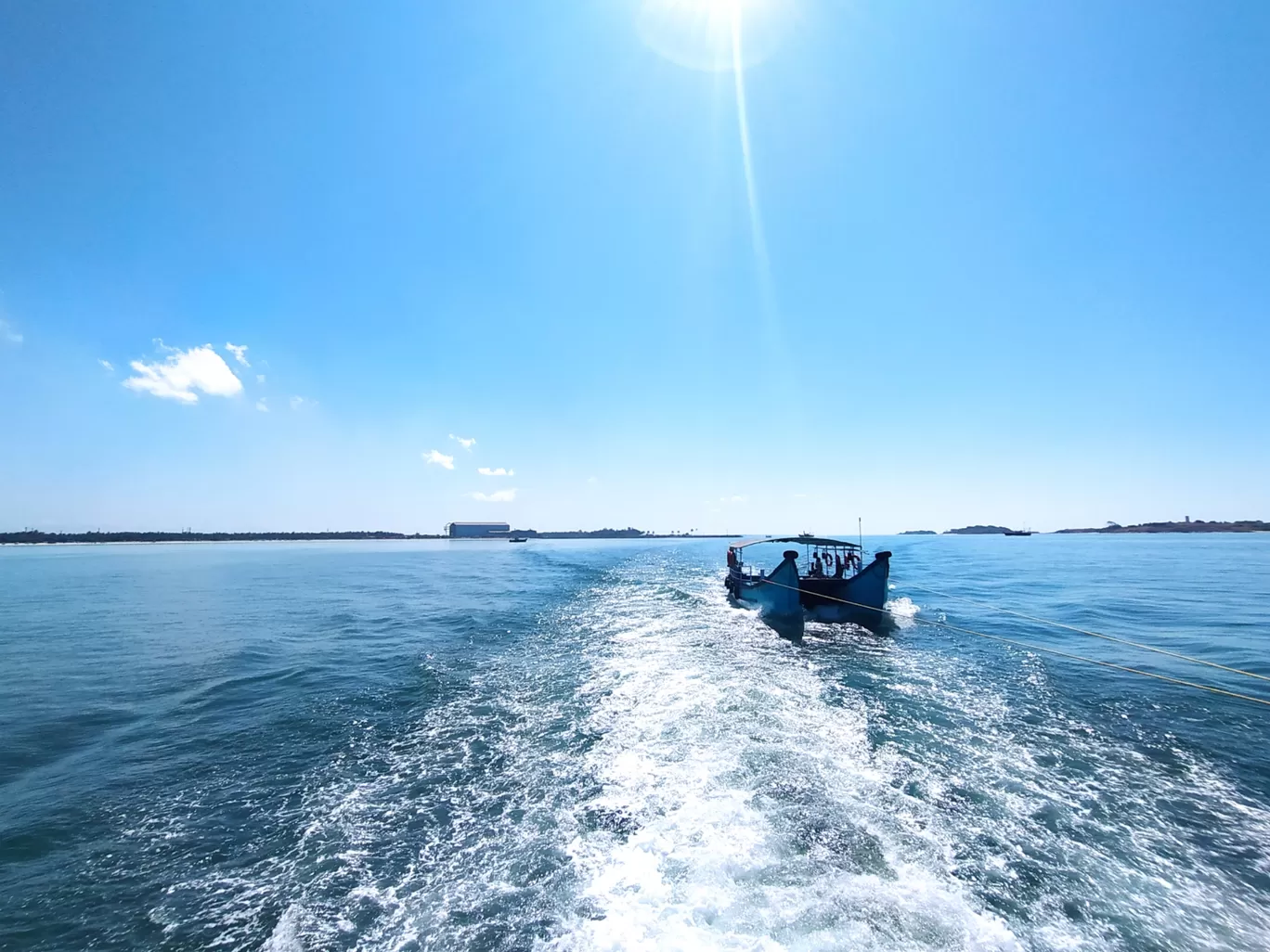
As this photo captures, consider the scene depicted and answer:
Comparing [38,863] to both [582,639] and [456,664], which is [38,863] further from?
[582,639]

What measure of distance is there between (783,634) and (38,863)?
20.2m

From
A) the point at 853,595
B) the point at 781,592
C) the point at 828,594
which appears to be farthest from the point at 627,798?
the point at 853,595

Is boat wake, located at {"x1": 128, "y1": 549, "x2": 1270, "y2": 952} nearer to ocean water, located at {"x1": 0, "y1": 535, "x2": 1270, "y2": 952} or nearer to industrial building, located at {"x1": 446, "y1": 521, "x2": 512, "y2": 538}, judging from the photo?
ocean water, located at {"x1": 0, "y1": 535, "x2": 1270, "y2": 952}

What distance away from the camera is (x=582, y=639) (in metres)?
20.1

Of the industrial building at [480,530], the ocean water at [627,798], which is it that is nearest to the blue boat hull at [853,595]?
the ocean water at [627,798]

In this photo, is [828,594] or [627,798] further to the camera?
[828,594]

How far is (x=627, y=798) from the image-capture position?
8.32m

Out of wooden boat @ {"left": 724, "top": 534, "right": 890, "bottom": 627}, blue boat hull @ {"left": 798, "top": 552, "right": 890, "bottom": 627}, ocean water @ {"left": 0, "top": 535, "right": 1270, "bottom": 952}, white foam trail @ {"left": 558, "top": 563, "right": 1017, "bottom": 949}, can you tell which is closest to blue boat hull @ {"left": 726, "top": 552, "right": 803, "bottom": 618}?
wooden boat @ {"left": 724, "top": 534, "right": 890, "bottom": 627}

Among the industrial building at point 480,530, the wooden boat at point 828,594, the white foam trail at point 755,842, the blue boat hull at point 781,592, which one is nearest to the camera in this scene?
the white foam trail at point 755,842

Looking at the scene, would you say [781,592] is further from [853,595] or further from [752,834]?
[752,834]

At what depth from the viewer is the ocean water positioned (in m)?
5.75

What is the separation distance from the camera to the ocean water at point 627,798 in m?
5.75

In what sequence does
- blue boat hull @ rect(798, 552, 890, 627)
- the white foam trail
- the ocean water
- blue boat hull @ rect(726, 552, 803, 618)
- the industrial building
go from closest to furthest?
the white foam trail
the ocean water
blue boat hull @ rect(726, 552, 803, 618)
blue boat hull @ rect(798, 552, 890, 627)
the industrial building

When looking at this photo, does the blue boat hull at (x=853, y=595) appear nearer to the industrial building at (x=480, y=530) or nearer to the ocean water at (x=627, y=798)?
the ocean water at (x=627, y=798)
